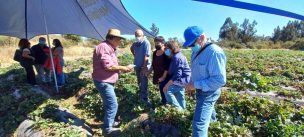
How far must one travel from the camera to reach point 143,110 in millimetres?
7309

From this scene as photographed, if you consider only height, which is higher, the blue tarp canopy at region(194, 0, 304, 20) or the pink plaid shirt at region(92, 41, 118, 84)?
the blue tarp canopy at region(194, 0, 304, 20)

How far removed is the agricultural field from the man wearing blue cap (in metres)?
0.81

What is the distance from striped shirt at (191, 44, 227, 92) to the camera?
14.6 ft

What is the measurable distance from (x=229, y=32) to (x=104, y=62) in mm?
65032

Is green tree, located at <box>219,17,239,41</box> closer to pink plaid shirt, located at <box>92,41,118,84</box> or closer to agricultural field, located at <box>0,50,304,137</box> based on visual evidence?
agricultural field, located at <box>0,50,304,137</box>

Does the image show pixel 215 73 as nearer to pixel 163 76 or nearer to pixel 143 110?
pixel 163 76

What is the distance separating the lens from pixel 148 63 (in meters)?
7.56

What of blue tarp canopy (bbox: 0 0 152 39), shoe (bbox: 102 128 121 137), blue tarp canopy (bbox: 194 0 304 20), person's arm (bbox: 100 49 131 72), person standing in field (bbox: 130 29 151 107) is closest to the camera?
blue tarp canopy (bbox: 194 0 304 20)

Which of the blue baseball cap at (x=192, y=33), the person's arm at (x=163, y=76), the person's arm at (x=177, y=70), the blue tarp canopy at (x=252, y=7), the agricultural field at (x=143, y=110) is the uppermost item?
the blue tarp canopy at (x=252, y=7)

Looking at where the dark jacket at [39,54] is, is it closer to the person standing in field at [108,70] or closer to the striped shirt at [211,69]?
the person standing in field at [108,70]

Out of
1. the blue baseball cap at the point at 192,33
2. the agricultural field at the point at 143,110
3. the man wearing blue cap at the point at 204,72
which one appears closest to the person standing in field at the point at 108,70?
the agricultural field at the point at 143,110

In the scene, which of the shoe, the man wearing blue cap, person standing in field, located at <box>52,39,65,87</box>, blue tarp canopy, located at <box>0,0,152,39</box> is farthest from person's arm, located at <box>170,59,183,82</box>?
person standing in field, located at <box>52,39,65,87</box>

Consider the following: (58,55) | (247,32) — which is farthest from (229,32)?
(58,55)

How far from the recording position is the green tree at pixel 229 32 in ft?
220
